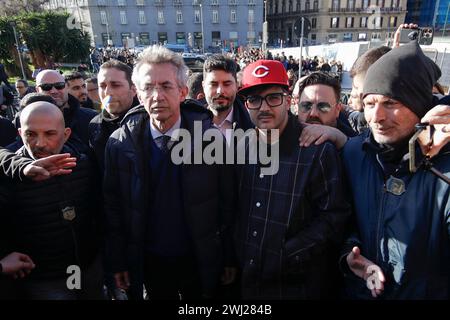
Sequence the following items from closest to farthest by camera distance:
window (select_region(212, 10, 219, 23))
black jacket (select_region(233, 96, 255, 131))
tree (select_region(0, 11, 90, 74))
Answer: black jacket (select_region(233, 96, 255, 131))
tree (select_region(0, 11, 90, 74))
window (select_region(212, 10, 219, 23))

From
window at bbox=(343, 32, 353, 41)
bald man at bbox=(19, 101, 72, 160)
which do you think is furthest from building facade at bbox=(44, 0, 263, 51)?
bald man at bbox=(19, 101, 72, 160)

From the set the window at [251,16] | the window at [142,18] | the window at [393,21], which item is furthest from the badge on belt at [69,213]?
the window at [393,21]

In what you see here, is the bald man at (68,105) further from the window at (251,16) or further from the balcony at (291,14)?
the balcony at (291,14)

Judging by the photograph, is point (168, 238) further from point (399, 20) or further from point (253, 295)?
point (399, 20)

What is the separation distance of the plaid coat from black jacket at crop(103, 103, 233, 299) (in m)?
0.26

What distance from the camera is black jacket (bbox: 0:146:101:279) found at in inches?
85.7

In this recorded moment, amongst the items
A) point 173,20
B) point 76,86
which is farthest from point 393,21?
point 76,86

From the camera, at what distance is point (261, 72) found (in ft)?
7.23

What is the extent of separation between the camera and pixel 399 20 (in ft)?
198

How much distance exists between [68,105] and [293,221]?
3.51 metres

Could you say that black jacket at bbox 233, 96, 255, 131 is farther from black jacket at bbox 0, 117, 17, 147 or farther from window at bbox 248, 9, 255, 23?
window at bbox 248, 9, 255, 23

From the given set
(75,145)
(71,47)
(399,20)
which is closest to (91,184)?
(75,145)

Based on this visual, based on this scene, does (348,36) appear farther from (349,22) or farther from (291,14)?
(291,14)

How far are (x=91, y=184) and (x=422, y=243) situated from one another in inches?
91.0
